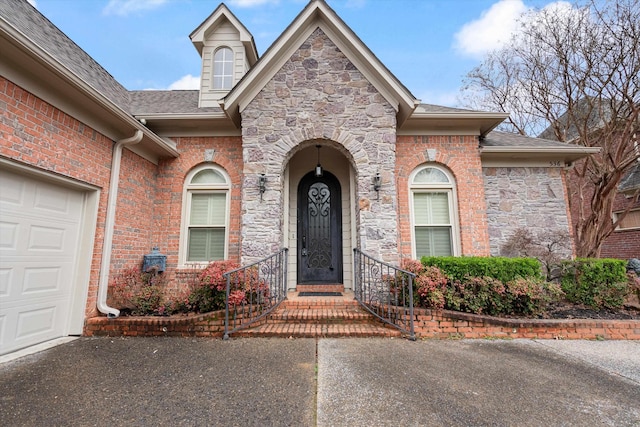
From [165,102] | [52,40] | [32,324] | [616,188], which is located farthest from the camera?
[616,188]

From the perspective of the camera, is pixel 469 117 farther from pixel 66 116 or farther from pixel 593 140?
pixel 66 116

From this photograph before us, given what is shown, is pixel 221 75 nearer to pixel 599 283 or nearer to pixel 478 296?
pixel 478 296

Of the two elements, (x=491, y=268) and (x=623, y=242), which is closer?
(x=491, y=268)

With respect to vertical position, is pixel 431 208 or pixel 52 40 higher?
pixel 52 40

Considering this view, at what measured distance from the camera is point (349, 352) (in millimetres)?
3396

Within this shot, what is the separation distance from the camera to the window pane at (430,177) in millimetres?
5945

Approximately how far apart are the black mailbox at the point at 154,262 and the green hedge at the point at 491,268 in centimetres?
515

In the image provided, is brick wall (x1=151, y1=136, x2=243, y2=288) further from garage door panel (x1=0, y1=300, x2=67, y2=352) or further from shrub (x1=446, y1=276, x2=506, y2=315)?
shrub (x1=446, y1=276, x2=506, y2=315)

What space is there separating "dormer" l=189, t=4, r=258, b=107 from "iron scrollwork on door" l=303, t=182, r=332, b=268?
344 cm

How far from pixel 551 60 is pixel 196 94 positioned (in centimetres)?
1032

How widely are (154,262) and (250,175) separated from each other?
99.4 inches

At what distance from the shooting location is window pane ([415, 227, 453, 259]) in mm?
5809

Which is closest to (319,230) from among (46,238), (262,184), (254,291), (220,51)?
(262,184)

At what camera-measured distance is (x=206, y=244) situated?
5781mm
